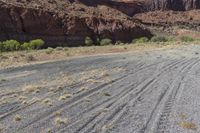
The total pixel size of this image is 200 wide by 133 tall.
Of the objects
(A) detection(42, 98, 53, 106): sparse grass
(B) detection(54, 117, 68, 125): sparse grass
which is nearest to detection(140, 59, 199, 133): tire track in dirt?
(B) detection(54, 117, 68, 125): sparse grass

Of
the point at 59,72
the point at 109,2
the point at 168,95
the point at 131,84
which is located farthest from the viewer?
the point at 109,2

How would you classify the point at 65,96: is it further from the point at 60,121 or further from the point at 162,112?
the point at 162,112

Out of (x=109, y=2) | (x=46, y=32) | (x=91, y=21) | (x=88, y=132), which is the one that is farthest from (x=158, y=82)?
(x=109, y=2)

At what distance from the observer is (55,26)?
8056 cm

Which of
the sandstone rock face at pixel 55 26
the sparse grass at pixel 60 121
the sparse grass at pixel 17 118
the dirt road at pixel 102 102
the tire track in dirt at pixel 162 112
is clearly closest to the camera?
the tire track in dirt at pixel 162 112

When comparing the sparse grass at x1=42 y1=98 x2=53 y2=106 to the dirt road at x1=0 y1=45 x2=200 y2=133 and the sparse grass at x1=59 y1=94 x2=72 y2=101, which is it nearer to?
the dirt road at x1=0 y1=45 x2=200 y2=133

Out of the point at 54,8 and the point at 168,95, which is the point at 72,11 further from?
the point at 168,95

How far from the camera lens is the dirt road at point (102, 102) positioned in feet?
A: 43.2

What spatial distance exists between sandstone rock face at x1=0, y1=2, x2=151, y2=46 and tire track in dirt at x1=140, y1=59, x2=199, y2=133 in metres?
54.6

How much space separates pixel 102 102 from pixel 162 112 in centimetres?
266

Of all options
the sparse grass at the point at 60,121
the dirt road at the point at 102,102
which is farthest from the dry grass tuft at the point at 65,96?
the sparse grass at the point at 60,121

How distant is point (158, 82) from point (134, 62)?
967cm

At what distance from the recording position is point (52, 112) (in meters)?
15.0

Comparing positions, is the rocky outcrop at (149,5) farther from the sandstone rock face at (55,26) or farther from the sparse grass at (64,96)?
the sparse grass at (64,96)
